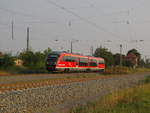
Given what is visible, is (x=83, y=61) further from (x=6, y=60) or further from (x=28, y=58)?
(x=6, y=60)

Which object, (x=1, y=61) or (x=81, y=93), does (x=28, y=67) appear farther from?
(x=81, y=93)

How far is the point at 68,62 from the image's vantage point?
103 feet

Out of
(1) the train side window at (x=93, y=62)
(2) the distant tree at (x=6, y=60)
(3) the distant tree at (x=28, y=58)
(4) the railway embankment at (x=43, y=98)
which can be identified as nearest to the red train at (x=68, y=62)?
(1) the train side window at (x=93, y=62)

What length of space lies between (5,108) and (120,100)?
20.7 feet

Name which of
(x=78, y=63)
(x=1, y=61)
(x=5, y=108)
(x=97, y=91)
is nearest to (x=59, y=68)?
(x=78, y=63)

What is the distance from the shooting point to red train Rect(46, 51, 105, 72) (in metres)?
29.3

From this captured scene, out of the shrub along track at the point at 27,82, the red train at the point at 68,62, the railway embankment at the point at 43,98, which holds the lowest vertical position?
the railway embankment at the point at 43,98

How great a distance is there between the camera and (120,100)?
1297 cm

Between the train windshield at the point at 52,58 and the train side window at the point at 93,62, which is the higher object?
the train windshield at the point at 52,58

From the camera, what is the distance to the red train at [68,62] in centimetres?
2931

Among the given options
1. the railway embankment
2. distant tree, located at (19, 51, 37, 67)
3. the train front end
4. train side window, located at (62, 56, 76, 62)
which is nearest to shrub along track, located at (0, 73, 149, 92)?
the railway embankment

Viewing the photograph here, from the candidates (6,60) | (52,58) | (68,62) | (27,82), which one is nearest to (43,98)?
(27,82)

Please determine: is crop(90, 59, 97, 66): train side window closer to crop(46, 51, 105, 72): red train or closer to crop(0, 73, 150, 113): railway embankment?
crop(46, 51, 105, 72): red train

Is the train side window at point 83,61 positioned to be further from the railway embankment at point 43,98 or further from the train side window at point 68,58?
the railway embankment at point 43,98
